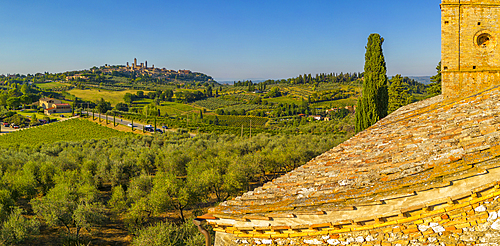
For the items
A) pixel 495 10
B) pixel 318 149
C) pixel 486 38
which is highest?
pixel 495 10

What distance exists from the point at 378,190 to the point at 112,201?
15.3 meters

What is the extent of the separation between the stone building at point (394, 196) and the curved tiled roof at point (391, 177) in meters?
0.01

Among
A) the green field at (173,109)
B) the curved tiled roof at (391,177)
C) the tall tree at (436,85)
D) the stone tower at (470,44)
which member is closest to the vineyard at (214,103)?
the green field at (173,109)

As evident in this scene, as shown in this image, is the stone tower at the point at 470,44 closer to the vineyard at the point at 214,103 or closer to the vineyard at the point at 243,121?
the vineyard at the point at 243,121

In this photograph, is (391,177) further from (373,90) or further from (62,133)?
(62,133)

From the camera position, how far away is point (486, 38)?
10.8 metres

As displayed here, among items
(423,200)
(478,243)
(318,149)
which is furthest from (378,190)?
(318,149)

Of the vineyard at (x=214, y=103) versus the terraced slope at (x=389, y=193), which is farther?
the vineyard at (x=214, y=103)

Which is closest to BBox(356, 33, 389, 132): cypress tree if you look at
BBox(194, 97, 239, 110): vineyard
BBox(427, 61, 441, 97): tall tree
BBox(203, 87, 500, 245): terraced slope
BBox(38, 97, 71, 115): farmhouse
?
BBox(427, 61, 441, 97): tall tree

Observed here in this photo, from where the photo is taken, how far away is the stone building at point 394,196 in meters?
3.79

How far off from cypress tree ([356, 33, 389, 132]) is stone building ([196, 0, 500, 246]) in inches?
574

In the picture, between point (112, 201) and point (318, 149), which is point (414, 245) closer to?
point (112, 201)

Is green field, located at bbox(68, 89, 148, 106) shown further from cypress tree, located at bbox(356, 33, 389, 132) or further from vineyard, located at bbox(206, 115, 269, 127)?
cypress tree, located at bbox(356, 33, 389, 132)

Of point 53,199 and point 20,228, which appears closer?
point 20,228
